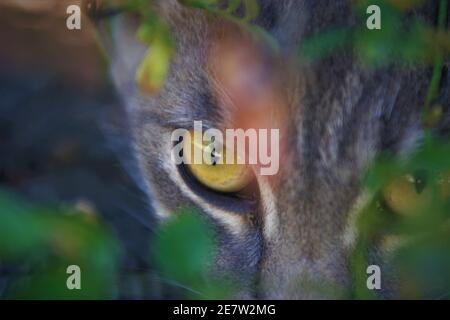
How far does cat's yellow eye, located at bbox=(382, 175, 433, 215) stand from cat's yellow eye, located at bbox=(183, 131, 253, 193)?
255 mm

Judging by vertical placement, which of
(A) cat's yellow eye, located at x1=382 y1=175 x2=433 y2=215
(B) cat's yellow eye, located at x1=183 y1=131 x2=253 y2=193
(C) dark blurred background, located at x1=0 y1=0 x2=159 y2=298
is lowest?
(A) cat's yellow eye, located at x1=382 y1=175 x2=433 y2=215

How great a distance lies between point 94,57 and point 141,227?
385mm

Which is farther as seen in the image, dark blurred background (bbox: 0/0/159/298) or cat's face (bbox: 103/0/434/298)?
dark blurred background (bbox: 0/0/159/298)

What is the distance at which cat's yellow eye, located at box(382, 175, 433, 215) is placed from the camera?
4.88ft

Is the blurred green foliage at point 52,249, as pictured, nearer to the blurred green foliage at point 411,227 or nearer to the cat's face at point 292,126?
the cat's face at point 292,126

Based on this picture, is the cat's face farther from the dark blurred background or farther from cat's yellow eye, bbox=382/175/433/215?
the dark blurred background

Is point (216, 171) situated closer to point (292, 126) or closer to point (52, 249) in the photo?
point (292, 126)

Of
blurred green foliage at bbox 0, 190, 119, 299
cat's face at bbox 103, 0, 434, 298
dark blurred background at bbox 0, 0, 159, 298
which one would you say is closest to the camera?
blurred green foliage at bbox 0, 190, 119, 299

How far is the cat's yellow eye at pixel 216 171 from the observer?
1546mm

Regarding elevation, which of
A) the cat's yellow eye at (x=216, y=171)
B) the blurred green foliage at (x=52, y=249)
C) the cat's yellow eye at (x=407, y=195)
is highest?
the cat's yellow eye at (x=216, y=171)

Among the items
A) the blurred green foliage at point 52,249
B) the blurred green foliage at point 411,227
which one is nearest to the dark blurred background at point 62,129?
the blurred green foliage at point 52,249

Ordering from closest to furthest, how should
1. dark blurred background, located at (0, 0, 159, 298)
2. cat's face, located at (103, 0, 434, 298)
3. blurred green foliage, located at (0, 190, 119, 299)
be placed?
blurred green foliage, located at (0, 190, 119, 299) → cat's face, located at (103, 0, 434, 298) → dark blurred background, located at (0, 0, 159, 298)

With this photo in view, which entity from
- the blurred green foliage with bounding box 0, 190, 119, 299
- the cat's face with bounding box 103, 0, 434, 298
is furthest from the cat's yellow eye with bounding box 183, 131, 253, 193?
the blurred green foliage with bounding box 0, 190, 119, 299

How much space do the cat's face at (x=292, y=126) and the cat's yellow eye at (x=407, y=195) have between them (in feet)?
0.20
